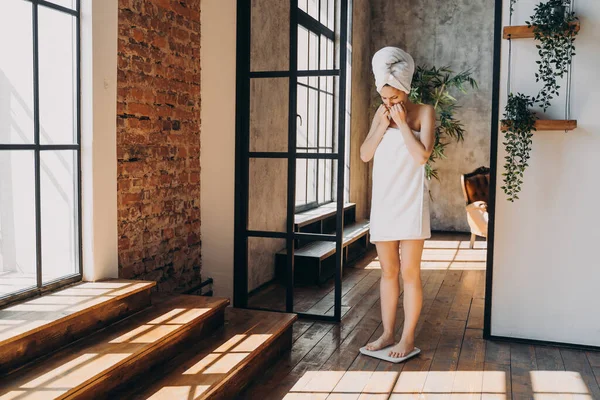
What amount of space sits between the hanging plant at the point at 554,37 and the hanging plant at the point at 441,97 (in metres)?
5.13

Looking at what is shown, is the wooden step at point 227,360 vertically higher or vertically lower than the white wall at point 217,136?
lower

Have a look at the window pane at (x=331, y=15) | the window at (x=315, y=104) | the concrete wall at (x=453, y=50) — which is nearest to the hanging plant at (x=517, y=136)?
the window at (x=315, y=104)

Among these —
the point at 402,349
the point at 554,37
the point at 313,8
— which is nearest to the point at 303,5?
the point at 313,8

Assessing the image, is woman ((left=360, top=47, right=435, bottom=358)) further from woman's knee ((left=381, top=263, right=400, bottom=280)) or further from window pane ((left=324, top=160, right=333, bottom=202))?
window pane ((left=324, top=160, right=333, bottom=202))

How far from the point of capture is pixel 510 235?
429 cm

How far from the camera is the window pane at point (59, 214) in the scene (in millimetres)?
3479

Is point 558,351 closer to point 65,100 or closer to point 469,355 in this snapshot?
point 469,355

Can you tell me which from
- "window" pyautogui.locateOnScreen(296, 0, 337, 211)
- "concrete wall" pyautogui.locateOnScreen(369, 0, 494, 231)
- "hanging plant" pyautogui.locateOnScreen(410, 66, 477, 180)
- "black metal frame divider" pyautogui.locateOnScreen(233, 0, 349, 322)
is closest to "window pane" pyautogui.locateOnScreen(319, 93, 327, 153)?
"window" pyautogui.locateOnScreen(296, 0, 337, 211)

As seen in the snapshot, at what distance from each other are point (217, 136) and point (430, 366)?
7.85 feet

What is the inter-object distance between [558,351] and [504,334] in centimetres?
36

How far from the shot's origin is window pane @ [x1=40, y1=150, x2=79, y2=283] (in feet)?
11.4

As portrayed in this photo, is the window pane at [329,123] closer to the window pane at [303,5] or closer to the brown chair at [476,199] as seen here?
the window pane at [303,5]

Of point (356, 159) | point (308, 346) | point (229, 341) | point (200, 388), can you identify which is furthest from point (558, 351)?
point (356, 159)

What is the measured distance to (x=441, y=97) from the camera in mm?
9516
